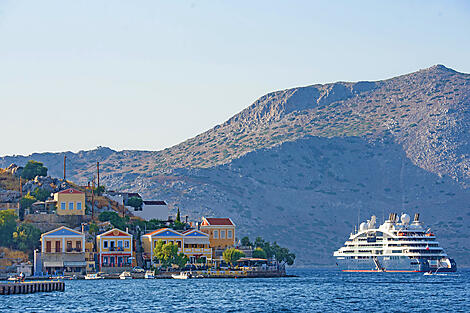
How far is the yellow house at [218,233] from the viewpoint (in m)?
183

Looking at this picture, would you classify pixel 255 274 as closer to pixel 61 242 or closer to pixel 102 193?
pixel 61 242

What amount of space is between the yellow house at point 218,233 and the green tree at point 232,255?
8.97m

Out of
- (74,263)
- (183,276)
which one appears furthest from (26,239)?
→ (183,276)

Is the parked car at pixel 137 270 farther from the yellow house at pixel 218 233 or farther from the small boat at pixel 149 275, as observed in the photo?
the yellow house at pixel 218 233

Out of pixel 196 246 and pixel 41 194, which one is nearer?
pixel 196 246

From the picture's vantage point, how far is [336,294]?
12412cm

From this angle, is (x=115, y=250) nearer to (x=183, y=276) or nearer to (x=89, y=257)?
(x=89, y=257)

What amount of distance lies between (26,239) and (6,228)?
4.87 meters

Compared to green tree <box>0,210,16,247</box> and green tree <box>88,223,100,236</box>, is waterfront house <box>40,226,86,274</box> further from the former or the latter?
green tree <box>0,210,16,247</box>

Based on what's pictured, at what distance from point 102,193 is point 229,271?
1775 inches

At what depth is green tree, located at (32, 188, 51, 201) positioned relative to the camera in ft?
599

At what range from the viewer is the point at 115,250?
165125mm

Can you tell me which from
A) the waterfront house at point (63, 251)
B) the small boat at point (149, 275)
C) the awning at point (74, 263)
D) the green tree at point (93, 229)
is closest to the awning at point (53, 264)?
the waterfront house at point (63, 251)

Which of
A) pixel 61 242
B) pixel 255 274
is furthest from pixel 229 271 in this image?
pixel 61 242
